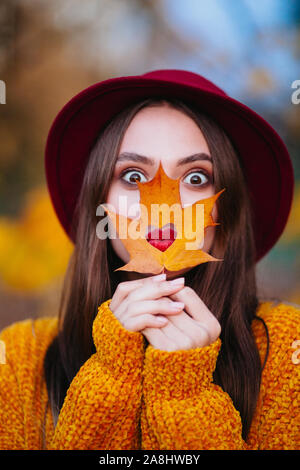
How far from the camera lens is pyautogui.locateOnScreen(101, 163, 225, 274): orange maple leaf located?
32.9 inches

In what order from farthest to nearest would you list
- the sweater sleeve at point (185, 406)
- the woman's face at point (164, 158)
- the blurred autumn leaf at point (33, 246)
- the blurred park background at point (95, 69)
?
1. the blurred autumn leaf at point (33, 246)
2. the blurred park background at point (95, 69)
3. the woman's face at point (164, 158)
4. the sweater sleeve at point (185, 406)

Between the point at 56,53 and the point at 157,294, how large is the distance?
1387mm

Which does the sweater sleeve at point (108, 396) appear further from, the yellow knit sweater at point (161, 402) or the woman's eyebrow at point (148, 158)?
the woman's eyebrow at point (148, 158)

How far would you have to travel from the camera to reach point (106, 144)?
111 centimetres

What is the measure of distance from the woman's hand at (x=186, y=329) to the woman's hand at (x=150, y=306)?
15 millimetres

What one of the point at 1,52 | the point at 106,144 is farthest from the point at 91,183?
the point at 1,52

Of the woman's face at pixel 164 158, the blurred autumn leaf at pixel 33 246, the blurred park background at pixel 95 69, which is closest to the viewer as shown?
the woman's face at pixel 164 158

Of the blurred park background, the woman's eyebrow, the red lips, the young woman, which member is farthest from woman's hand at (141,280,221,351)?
the blurred park background

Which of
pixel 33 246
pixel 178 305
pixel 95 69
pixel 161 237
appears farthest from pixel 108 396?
pixel 95 69

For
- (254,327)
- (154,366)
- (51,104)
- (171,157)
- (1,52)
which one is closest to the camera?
(154,366)

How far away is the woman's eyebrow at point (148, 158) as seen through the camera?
98cm

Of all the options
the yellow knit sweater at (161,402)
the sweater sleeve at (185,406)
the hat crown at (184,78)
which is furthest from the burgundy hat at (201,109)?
the sweater sleeve at (185,406)

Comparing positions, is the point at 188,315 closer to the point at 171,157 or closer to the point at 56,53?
the point at 171,157

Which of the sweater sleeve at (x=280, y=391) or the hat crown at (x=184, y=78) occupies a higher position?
the hat crown at (x=184, y=78)
